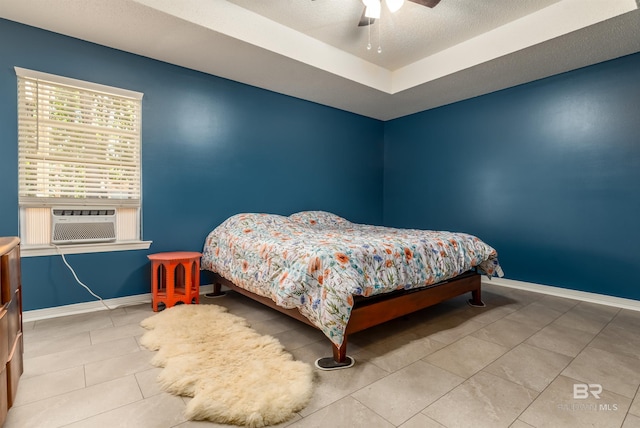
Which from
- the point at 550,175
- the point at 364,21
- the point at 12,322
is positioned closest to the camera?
the point at 12,322

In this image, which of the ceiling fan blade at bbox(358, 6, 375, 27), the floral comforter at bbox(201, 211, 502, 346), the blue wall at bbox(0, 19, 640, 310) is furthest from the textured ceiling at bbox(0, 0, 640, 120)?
the floral comforter at bbox(201, 211, 502, 346)

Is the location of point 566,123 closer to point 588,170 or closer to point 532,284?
point 588,170

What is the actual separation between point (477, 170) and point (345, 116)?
2.01 m

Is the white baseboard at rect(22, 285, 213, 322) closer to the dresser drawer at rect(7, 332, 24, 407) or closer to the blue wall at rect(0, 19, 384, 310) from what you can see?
the blue wall at rect(0, 19, 384, 310)

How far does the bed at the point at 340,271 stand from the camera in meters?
1.91

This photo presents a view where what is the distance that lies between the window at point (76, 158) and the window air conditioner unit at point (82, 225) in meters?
0.01

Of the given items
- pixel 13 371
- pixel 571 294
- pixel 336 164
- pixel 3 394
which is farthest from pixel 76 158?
pixel 571 294

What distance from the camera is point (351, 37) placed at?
322 centimetres

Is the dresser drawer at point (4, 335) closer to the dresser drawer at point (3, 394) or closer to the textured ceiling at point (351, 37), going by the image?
the dresser drawer at point (3, 394)

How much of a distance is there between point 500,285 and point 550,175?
55.0 inches

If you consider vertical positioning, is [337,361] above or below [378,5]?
below
